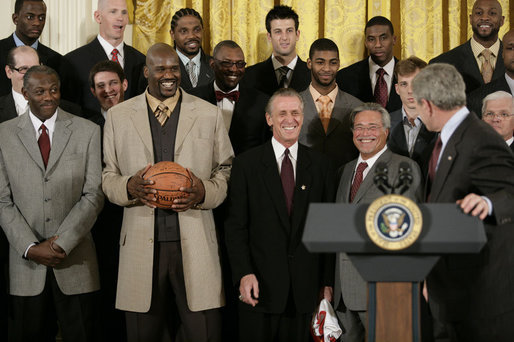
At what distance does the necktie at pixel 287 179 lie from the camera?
397cm

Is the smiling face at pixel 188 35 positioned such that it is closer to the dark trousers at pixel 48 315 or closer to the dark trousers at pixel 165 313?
the dark trousers at pixel 165 313

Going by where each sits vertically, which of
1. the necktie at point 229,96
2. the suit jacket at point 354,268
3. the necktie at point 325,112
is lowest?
the suit jacket at point 354,268

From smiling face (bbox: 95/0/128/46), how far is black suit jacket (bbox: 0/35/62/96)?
40cm

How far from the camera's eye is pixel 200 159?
13.2 ft

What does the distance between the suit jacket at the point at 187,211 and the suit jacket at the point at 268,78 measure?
48.7 inches

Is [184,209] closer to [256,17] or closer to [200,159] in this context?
[200,159]

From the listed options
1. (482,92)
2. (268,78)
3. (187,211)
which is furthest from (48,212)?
(482,92)

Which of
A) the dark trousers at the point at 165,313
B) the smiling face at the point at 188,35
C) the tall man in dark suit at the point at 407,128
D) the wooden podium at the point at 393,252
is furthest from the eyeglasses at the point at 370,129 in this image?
the smiling face at the point at 188,35

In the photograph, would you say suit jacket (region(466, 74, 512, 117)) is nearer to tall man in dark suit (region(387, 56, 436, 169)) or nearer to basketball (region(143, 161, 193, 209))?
tall man in dark suit (region(387, 56, 436, 169))

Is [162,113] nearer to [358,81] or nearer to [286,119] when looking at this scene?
[286,119]

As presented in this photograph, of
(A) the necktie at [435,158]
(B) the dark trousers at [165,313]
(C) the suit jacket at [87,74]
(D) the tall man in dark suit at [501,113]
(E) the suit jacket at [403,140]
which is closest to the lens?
(A) the necktie at [435,158]

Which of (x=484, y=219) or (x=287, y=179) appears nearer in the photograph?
(x=484, y=219)

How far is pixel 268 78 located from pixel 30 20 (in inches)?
71.4

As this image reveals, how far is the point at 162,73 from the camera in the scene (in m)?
4.07
